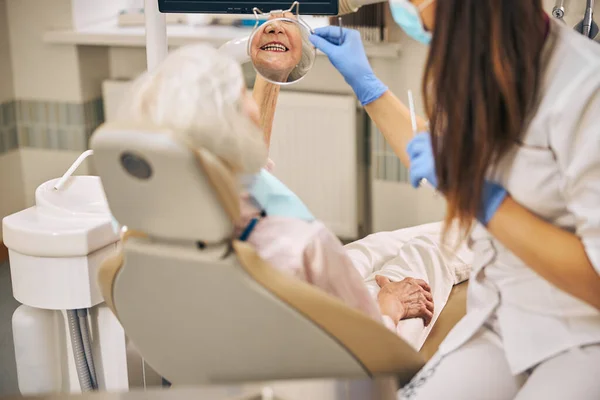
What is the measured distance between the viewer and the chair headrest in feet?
3.72

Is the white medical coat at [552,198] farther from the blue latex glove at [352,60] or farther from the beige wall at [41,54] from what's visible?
the beige wall at [41,54]

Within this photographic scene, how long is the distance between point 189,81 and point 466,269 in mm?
1359

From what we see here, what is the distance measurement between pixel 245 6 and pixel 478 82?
0.78 meters

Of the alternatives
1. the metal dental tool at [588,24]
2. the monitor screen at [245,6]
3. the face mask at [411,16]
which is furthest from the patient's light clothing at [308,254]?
the metal dental tool at [588,24]

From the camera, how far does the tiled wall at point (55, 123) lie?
4016mm

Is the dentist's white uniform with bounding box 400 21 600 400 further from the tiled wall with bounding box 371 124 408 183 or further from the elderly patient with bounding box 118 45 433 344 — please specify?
the tiled wall with bounding box 371 124 408 183

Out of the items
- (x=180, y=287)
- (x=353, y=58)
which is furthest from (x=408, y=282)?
(x=180, y=287)

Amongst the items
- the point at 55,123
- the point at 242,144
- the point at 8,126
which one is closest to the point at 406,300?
the point at 242,144

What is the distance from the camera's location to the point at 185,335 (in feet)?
4.41

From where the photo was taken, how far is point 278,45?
1.84 m

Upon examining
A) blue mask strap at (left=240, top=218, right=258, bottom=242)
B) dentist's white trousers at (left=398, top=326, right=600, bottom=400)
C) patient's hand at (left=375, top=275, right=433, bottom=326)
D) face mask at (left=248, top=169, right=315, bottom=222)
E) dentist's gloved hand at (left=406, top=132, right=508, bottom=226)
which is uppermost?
dentist's gloved hand at (left=406, top=132, right=508, bottom=226)

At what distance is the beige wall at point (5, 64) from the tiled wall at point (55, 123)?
62mm

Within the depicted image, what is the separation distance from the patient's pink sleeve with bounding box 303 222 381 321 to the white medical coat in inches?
8.4

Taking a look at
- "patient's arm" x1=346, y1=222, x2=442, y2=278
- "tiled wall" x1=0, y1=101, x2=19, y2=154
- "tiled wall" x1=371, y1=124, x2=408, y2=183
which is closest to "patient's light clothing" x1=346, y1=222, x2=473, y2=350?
"patient's arm" x1=346, y1=222, x2=442, y2=278
